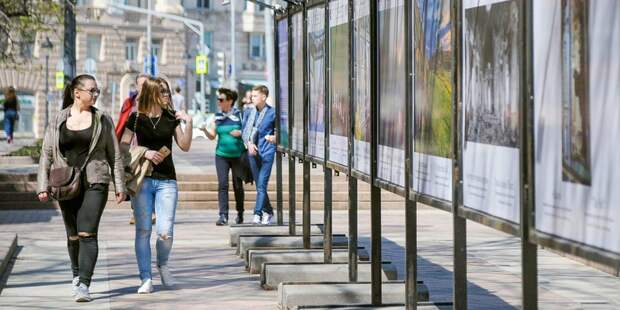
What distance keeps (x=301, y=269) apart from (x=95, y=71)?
70938mm

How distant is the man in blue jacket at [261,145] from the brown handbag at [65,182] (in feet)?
23.2

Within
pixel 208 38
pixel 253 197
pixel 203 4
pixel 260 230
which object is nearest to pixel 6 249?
pixel 260 230

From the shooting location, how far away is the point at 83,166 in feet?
37.9

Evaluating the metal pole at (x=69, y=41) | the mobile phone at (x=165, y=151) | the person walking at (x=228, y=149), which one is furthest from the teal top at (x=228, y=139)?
the metal pole at (x=69, y=41)

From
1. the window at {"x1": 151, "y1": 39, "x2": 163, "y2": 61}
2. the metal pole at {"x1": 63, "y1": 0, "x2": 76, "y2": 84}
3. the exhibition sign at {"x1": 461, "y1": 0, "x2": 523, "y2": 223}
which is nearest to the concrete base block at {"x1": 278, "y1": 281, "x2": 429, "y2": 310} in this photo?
the exhibition sign at {"x1": 461, "y1": 0, "x2": 523, "y2": 223}

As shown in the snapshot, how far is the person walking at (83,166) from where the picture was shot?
37.7 feet

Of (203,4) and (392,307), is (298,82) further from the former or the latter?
(203,4)

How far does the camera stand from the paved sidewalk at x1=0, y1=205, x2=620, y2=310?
11.5m

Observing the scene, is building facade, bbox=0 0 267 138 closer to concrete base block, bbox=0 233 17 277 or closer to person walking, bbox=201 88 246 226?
person walking, bbox=201 88 246 226

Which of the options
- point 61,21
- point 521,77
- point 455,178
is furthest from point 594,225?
point 61,21

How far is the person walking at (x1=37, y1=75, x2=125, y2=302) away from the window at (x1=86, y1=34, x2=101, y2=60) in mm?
73327

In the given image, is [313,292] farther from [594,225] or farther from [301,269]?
[594,225]

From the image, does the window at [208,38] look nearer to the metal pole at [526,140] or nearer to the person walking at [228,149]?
the person walking at [228,149]

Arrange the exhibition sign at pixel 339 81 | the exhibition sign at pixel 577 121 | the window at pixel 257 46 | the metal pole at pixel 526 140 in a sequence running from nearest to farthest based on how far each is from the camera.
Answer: the exhibition sign at pixel 577 121 < the metal pole at pixel 526 140 < the exhibition sign at pixel 339 81 < the window at pixel 257 46
